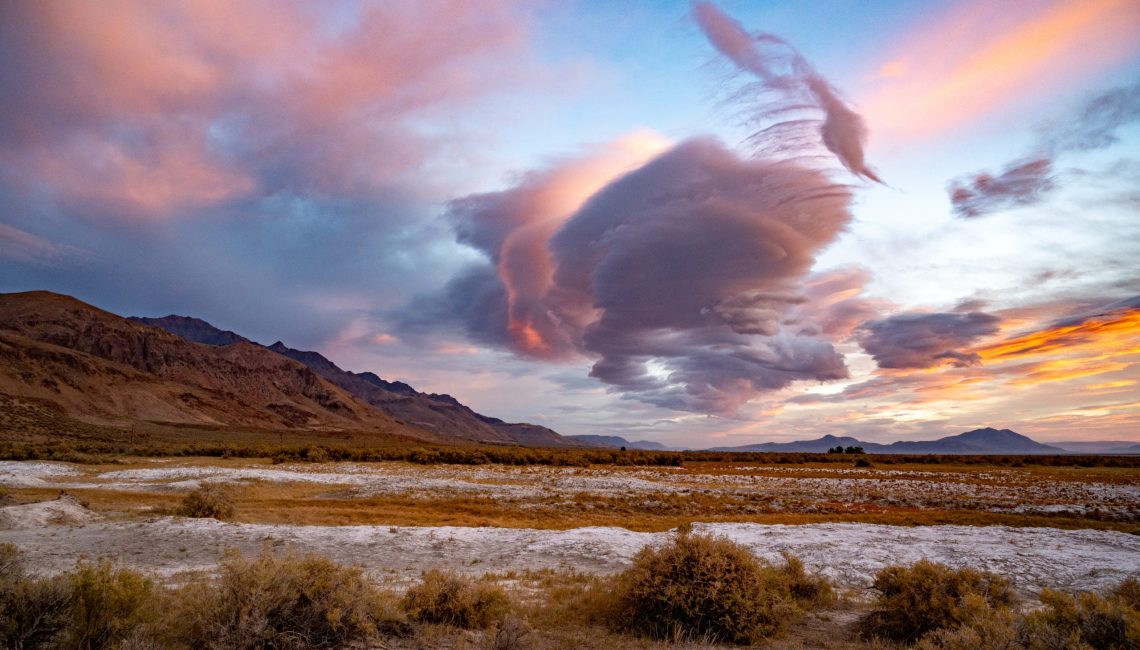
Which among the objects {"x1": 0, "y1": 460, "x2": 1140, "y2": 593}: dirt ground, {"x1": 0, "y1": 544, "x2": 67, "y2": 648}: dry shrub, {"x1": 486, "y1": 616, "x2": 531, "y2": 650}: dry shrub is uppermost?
{"x1": 0, "y1": 544, "x2": 67, "y2": 648}: dry shrub

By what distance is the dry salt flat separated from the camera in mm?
12406

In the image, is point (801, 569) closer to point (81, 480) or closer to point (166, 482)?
point (166, 482)

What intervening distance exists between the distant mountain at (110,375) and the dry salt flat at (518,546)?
8245 cm

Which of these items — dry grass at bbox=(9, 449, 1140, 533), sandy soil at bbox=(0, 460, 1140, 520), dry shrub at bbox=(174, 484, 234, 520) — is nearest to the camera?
dry shrub at bbox=(174, 484, 234, 520)

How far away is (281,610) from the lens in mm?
7066

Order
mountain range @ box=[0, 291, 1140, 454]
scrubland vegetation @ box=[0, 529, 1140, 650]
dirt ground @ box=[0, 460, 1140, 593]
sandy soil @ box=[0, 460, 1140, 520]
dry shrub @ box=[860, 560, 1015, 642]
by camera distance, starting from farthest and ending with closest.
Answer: mountain range @ box=[0, 291, 1140, 454]
sandy soil @ box=[0, 460, 1140, 520]
dirt ground @ box=[0, 460, 1140, 593]
dry shrub @ box=[860, 560, 1015, 642]
scrubland vegetation @ box=[0, 529, 1140, 650]

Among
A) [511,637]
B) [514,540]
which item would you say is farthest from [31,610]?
[514,540]

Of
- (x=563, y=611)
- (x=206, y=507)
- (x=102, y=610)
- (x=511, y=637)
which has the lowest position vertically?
(x=563, y=611)

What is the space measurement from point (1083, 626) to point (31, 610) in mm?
12202

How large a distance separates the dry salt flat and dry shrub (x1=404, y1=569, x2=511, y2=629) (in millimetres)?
3000

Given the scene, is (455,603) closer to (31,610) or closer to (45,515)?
(31,610)

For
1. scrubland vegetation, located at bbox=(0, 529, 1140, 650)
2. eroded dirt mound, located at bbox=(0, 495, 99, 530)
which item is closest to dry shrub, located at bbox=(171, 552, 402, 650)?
scrubland vegetation, located at bbox=(0, 529, 1140, 650)

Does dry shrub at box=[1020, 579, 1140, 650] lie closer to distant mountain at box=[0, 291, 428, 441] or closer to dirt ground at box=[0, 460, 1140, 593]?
dirt ground at box=[0, 460, 1140, 593]

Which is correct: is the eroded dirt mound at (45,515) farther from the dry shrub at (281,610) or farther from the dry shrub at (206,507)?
the dry shrub at (281,610)
